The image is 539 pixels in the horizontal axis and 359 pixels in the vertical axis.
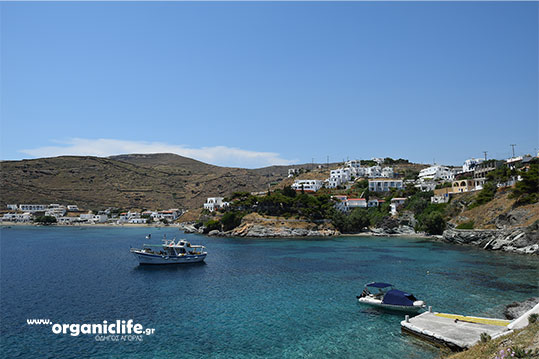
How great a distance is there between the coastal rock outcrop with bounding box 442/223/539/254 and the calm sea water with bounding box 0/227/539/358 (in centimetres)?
375

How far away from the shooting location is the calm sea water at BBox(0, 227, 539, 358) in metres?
21.4

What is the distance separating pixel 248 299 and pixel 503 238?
1941 inches

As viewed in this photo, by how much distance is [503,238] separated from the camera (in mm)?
59656

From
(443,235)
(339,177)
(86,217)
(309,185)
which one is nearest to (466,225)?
(443,235)

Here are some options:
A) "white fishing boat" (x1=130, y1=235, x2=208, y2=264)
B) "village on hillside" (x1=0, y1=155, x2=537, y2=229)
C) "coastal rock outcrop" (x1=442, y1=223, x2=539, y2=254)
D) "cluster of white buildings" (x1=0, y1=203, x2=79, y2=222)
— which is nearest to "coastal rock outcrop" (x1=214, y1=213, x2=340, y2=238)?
"village on hillside" (x1=0, y1=155, x2=537, y2=229)

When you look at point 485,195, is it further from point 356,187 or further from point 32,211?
point 32,211

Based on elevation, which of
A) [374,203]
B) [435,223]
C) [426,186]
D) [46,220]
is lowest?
[46,220]

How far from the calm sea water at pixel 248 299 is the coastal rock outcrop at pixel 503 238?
148 inches

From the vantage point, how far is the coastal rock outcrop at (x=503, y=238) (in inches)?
2157

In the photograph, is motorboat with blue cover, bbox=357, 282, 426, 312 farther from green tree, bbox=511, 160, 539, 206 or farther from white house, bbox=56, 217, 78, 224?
white house, bbox=56, 217, 78, 224

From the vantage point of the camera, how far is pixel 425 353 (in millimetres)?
19828

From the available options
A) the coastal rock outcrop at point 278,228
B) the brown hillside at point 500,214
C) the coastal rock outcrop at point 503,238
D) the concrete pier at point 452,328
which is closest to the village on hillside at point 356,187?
the brown hillside at point 500,214

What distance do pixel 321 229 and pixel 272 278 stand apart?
5543 cm

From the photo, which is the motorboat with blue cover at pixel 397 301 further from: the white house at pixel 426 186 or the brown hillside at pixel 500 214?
the white house at pixel 426 186
